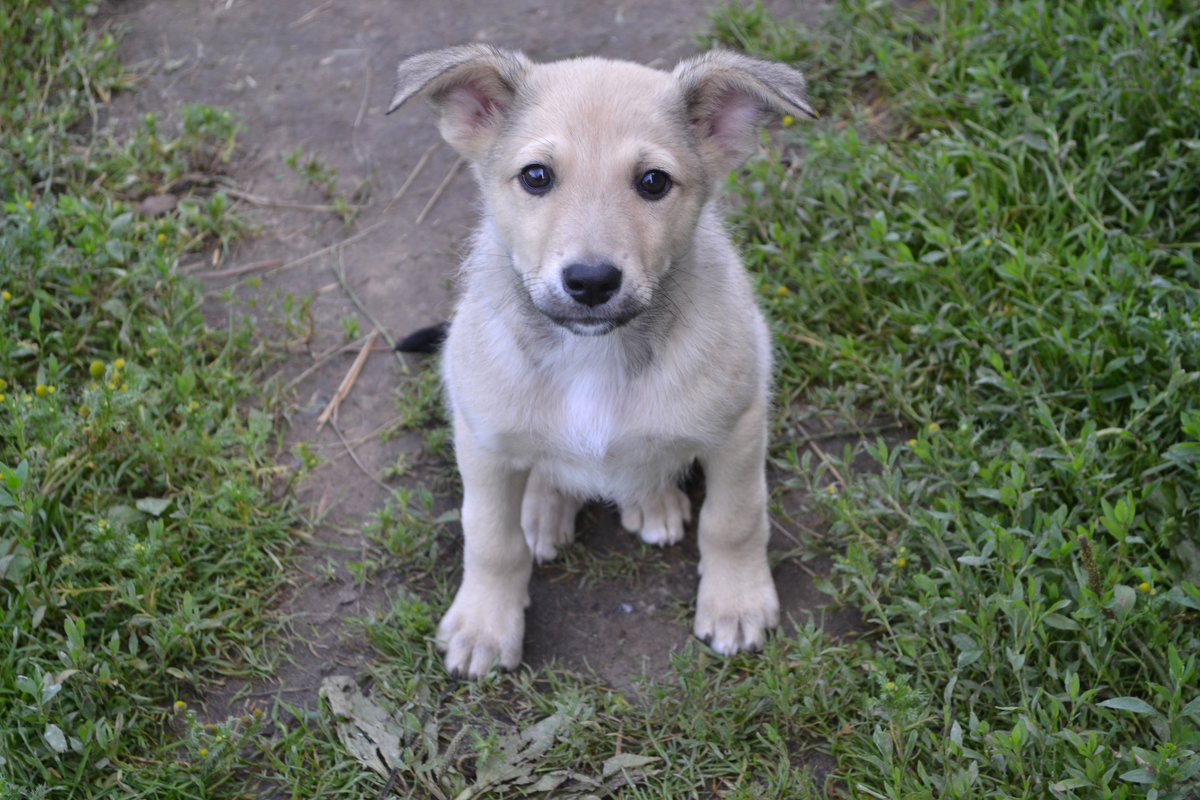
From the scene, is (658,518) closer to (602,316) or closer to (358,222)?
(602,316)

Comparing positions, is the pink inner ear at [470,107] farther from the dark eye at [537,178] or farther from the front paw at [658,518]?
the front paw at [658,518]

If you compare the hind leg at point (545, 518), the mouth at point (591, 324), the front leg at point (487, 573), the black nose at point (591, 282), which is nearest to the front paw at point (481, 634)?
the front leg at point (487, 573)

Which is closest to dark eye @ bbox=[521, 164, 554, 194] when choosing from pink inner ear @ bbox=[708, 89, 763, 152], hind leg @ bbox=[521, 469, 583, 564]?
pink inner ear @ bbox=[708, 89, 763, 152]

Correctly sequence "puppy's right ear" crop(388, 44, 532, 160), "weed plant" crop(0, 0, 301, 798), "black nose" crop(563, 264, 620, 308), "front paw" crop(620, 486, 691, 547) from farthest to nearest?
1. "front paw" crop(620, 486, 691, 547)
2. "weed plant" crop(0, 0, 301, 798)
3. "puppy's right ear" crop(388, 44, 532, 160)
4. "black nose" crop(563, 264, 620, 308)

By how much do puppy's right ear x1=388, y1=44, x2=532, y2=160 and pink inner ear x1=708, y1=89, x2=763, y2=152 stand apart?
0.68 meters

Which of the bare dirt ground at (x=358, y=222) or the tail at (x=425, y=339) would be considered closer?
the bare dirt ground at (x=358, y=222)

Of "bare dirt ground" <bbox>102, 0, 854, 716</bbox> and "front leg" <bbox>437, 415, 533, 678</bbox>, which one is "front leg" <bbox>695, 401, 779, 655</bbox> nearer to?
"bare dirt ground" <bbox>102, 0, 854, 716</bbox>

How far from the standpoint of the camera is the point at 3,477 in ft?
14.1

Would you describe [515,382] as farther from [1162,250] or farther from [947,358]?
[1162,250]

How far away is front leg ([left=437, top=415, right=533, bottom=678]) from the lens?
165 inches

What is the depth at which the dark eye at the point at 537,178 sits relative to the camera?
3621mm

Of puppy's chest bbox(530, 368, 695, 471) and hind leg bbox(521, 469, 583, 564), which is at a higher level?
puppy's chest bbox(530, 368, 695, 471)

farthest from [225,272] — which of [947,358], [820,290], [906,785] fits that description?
[906,785]

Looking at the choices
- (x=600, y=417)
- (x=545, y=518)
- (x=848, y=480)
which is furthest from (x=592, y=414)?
(x=848, y=480)
